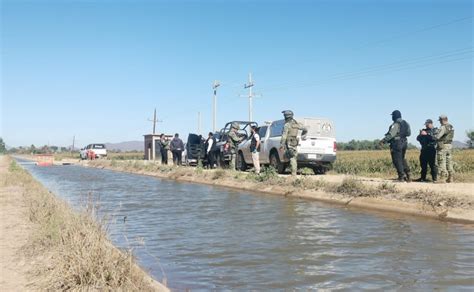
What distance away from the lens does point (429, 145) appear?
1303cm

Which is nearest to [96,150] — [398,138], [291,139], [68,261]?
[291,139]

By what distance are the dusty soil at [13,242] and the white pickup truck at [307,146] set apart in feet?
29.3

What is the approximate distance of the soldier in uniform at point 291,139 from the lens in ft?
46.1

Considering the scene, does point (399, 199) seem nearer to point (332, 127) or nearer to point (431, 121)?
point (431, 121)

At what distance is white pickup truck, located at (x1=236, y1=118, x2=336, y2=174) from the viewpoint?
1680cm

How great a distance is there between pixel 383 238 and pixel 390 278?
206 centimetres

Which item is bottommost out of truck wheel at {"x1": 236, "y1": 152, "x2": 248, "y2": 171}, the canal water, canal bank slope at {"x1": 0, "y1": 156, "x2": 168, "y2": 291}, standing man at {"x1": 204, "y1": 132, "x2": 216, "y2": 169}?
the canal water

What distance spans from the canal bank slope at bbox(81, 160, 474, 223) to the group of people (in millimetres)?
822

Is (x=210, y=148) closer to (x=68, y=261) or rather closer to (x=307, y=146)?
(x=307, y=146)

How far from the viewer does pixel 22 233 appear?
7.05 m

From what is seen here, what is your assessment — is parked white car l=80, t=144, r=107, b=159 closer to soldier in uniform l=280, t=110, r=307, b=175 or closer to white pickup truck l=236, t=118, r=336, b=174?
white pickup truck l=236, t=118, r=336, b=174

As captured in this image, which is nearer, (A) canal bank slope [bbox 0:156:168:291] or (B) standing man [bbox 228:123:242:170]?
(A) canal bank slope [bbox 0:156:168:291]

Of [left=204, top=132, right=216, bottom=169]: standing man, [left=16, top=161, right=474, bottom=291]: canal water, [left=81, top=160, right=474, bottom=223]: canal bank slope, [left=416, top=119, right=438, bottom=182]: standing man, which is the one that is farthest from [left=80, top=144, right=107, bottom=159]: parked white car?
[left=16, top=161, right=474, bottom=291]: canal water

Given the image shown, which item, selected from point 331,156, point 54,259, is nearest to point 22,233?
point 54,259
